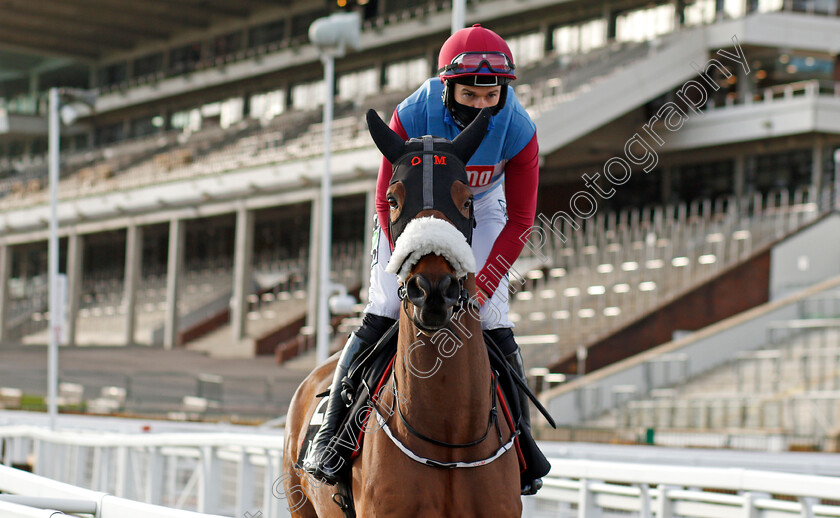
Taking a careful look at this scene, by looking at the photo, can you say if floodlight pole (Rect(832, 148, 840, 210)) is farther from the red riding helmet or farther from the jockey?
the red riding helmet

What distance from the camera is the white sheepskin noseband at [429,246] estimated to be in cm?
343

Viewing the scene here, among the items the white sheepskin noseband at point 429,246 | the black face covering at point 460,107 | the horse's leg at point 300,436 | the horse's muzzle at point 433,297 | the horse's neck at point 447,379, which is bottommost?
the horse's leg at point 300,436

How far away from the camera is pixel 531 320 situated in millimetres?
25344

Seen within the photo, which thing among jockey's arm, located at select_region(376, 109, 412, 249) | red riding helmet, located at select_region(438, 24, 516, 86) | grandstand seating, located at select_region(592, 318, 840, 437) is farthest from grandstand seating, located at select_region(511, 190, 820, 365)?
jockey's arm, located at select_region(376, 109, 412, 249)

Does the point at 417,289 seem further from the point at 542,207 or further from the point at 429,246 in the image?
the point at 542,207

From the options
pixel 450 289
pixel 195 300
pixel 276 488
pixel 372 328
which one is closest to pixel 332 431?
pixel 372 328

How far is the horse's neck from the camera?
3.88 meters

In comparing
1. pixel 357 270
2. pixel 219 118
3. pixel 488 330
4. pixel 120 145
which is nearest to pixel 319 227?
pixel 357 270

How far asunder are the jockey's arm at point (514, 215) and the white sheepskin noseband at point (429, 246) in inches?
34.5

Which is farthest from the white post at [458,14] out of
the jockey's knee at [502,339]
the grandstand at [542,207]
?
the jockey's knee at [502,339]

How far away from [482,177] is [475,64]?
0.53m

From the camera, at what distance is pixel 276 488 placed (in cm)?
652

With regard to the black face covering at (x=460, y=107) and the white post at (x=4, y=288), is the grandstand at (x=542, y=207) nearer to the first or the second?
the white post at (x=4, y=288)

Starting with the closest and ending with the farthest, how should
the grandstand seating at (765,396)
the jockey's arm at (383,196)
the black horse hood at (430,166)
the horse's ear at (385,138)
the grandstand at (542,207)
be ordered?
1. the black horse hood at (430,166)
2. the horse's ear at (385,138)
3. the jockey's arm at (383,196)
4. the grandstand seating at (765,396)
5. the grandstand at (542,207)
